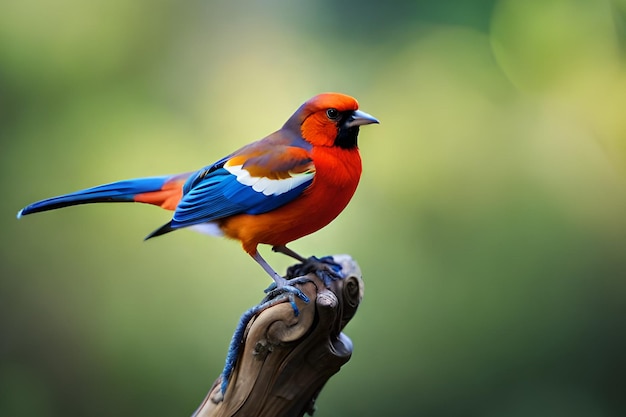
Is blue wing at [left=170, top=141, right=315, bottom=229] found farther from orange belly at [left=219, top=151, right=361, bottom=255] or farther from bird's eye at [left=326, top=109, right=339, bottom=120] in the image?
bird's eye at [left=326, top=109, right=339, bottom=120]

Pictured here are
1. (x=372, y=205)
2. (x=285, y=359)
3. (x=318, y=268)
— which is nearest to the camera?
(x=285, y=359)

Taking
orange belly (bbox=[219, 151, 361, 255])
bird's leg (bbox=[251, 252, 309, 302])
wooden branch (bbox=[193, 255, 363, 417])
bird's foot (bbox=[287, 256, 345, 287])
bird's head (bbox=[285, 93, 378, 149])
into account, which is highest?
bird's head (bbox=[285, 93, 378, 149])

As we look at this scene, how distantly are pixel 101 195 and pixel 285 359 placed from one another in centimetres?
74

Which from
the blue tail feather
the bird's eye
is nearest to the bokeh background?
the blue tail feather

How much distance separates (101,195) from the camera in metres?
2.23

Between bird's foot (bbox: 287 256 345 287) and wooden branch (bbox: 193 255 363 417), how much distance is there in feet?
0.18

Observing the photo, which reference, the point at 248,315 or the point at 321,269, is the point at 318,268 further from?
the point at 248,315

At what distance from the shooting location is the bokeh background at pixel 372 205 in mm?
3188

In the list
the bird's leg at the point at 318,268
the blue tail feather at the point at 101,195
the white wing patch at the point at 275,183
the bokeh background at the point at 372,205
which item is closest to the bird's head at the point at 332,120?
the white wing patch at the point at 275,183

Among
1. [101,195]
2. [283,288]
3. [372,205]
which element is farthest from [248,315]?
[372,205]

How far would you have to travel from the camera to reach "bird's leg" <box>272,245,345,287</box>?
2.19 metres

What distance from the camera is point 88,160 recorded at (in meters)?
3.23

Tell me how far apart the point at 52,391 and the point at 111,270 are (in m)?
0.56

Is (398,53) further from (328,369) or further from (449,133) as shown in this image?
(328,369)
